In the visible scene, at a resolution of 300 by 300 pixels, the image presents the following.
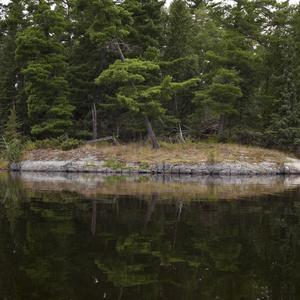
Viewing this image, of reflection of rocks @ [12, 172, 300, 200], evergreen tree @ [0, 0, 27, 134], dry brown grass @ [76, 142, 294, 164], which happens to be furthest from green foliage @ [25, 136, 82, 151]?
reflection of rocks @ [12, 172, 300, 200]

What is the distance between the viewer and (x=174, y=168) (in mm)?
21969

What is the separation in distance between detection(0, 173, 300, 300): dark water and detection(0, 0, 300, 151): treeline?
56.3 feet

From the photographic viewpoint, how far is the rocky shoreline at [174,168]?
2136 cm

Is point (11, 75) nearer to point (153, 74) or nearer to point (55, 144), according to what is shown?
point (55, 144)

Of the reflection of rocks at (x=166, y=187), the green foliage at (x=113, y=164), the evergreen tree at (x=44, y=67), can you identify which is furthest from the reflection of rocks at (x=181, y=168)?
the evergreen tree at (x=44, y=67)

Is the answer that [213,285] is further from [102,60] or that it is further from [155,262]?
[102,60]

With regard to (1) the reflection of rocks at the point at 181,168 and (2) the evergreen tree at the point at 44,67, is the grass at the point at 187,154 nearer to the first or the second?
(1) the reflection of rocks at the point at 181,168

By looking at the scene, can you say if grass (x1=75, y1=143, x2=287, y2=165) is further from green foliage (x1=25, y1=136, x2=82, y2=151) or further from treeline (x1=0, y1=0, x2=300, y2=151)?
treeline (x1=0, y1=0, x2=300, y2=151)

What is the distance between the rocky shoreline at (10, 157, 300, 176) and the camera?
21359 millimetres

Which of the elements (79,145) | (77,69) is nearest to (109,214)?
(79,145)

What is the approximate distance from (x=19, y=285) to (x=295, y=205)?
7561 mm

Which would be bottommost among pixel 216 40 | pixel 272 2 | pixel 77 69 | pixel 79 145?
pixel 79 145

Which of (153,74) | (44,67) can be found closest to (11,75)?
(44,67)

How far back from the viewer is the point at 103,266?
3842 mm
